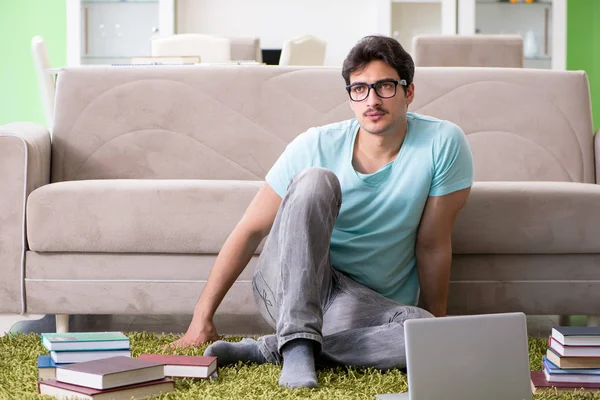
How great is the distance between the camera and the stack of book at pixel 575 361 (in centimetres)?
152

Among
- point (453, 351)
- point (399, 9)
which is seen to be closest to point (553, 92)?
point (453, 351)

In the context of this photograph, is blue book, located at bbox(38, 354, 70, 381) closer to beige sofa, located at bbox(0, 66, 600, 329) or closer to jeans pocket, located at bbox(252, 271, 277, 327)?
jeans pocket, located at bbox(252, 271, 277, 327)

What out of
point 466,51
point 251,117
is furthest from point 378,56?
point 466,51

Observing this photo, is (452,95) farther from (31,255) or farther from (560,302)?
(31,255)

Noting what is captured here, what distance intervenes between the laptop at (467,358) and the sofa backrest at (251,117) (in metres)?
1.46

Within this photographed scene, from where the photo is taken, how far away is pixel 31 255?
2221mm

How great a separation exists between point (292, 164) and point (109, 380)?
65cm

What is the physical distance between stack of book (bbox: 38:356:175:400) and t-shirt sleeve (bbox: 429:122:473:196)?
2.36ft

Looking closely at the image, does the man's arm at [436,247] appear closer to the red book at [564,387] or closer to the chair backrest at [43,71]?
the red book at [564,387]

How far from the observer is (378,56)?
5.70ft

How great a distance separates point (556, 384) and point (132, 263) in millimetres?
1183

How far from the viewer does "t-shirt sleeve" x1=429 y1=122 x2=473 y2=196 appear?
1.78 m

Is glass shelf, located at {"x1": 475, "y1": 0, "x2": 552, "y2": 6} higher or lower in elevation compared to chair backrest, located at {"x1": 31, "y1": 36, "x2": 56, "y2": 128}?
higher

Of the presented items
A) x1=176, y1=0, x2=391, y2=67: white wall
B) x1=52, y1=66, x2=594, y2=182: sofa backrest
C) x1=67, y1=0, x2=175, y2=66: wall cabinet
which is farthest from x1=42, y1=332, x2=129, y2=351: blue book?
x1=176, y1=0, x2=391, y2=67: white wall
